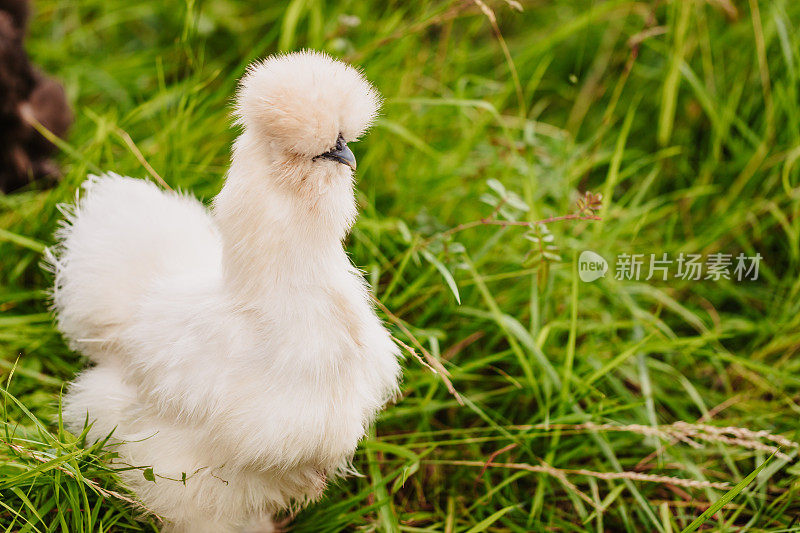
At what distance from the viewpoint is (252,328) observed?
1155 millimetres

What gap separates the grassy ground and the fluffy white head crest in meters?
0.55

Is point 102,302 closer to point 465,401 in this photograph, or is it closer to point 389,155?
point 465,401

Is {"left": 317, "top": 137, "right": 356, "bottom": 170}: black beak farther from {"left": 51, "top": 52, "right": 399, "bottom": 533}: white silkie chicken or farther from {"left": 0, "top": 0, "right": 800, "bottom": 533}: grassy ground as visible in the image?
{"left": 0, "top": 0, "right": 800, "bottom": 533}: grassy ground

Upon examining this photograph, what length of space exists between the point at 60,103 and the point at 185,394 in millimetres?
1561

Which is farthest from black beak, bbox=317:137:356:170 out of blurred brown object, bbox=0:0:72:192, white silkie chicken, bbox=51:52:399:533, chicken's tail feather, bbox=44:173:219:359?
blurred brown object, bbox=0:0:72:192

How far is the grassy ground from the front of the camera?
1624 mm

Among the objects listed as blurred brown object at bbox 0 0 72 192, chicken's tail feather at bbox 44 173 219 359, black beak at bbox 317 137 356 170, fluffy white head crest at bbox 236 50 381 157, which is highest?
fluffy white head crest at bbox 236 50 381 157

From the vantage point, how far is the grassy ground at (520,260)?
5.33 feet

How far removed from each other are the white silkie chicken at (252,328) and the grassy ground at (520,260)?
0.56 feet

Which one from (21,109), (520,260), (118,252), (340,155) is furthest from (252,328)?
(21,109)

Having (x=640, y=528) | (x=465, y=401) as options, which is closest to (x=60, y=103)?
(x=465, y=401)

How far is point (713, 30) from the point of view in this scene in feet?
8.63

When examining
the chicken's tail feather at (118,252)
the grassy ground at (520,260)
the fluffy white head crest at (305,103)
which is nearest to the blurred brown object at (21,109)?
the grassy ground at (520,260)

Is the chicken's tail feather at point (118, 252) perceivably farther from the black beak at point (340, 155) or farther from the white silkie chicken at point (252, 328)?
the black beak at point (340, 155)
